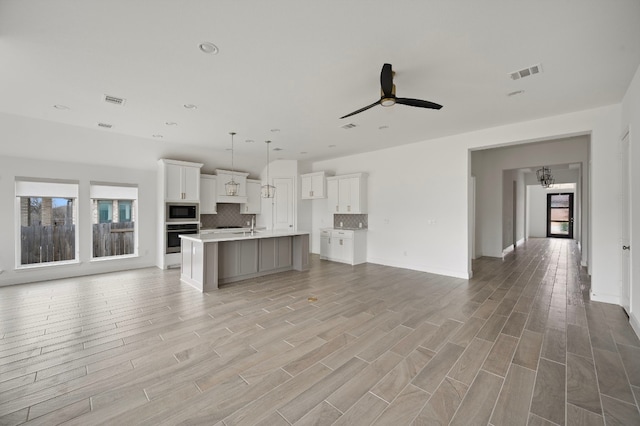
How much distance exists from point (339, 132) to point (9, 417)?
5.30 meters

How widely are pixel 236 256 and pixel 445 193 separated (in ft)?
14.8

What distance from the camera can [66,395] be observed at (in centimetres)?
204

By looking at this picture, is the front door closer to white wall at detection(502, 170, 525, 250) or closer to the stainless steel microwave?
white wall at detection(502, 170, 525, 250)

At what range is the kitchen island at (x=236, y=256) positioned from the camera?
4.72m

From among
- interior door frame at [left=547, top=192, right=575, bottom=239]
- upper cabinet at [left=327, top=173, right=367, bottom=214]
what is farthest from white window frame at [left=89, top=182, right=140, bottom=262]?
interior door frame at [left=547, top=192, right=575, bottom=239]

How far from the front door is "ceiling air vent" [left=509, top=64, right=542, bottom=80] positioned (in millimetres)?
14042

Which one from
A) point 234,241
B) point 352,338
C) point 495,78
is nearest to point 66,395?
point 352,338

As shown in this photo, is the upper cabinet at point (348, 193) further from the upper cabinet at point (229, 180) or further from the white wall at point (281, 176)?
the upper cabinet at point (229, 180)

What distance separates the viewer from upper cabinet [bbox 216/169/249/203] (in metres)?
7.62

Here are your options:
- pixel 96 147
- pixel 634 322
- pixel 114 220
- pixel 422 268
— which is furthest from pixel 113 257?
pixel 634 322

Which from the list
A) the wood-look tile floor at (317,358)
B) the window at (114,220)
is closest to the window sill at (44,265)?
the window at (114,220)

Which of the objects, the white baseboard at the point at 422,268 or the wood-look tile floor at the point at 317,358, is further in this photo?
the white baseboard at the point at 422,268

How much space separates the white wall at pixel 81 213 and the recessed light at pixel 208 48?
184 inches

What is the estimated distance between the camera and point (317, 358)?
2.55 m
